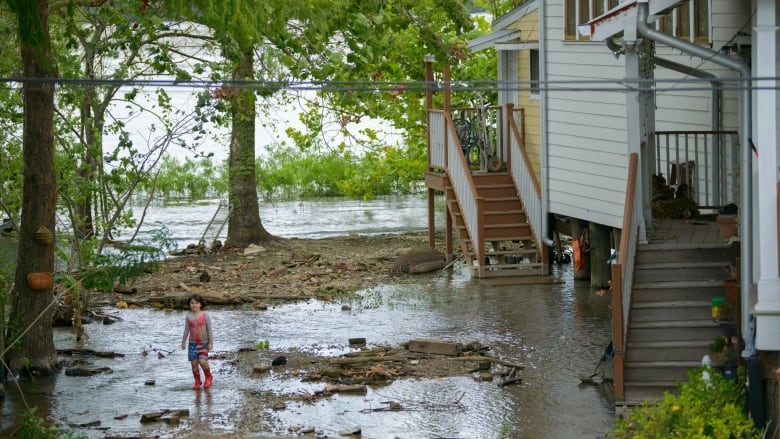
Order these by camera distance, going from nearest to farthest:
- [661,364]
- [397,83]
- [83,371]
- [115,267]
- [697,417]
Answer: [697,417], [397,83], [661,364], [83,371], [115,267]

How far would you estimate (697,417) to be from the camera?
9945 mm

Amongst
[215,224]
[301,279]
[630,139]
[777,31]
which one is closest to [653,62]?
[630,139]

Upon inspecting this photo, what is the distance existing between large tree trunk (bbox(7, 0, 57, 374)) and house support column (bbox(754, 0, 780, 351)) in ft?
26.5

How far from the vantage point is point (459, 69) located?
31.6m

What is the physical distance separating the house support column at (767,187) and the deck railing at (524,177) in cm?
1088

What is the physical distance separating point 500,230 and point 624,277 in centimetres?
925

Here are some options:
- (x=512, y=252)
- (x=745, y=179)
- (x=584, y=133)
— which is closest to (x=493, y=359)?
(x=745, y=179)

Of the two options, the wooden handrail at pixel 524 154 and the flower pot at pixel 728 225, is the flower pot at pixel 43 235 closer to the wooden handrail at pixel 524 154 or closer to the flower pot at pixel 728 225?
the flower pot at pixel 728 225

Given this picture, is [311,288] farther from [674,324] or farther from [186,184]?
[186,184]

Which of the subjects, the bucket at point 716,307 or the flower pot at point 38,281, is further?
the flower pot at point 38,281

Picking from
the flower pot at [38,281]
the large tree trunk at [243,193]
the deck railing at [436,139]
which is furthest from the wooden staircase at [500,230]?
the flower pot at [38,281]

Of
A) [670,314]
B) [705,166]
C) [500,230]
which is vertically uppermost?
[705,166]

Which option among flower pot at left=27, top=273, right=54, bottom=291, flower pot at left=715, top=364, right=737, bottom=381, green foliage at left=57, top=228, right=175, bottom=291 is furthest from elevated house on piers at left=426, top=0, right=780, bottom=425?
flower pot at left=27, top=273, right=54, bottom=291

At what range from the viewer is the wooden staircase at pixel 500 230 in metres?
21.5
